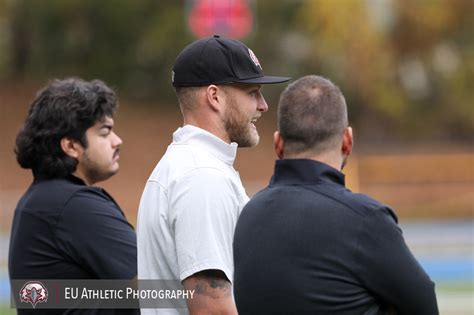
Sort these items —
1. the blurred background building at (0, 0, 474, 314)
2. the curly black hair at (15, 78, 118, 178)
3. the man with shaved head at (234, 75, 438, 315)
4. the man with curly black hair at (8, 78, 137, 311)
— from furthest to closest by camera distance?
the blurred background building at (0, 0, 474, 314) < the curly black hair at (15, 78, 118, 178) < the man with curly black hair at (8, 78, 137, 311) < the man with shaved head at (234, 75, 438, 315)

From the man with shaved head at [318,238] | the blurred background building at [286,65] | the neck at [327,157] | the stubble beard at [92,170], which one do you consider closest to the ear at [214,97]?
the man with shaved head at [318,238]

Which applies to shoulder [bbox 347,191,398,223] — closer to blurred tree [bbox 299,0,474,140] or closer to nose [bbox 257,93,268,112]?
nose [bbox 257,93,268,112]

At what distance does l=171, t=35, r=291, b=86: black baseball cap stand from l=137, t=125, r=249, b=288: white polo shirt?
20 centimetres

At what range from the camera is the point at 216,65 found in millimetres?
3809

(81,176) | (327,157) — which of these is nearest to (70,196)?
(81,176)

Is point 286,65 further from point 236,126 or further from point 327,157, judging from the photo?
point 327,157

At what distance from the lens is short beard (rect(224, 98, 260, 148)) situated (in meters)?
3.85

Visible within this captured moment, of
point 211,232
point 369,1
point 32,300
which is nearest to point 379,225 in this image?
point 211,232

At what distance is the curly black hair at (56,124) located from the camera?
446 centimetres

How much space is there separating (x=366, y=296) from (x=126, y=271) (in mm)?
1248

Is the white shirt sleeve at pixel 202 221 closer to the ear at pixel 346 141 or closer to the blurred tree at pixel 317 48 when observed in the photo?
the ear at pixel 346 141

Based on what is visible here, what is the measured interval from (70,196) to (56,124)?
0.41 m

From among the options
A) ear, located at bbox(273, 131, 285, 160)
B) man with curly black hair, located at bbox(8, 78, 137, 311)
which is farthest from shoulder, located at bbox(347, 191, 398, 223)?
man with curly black hair, located at bbox(8, 78, 137, 311)

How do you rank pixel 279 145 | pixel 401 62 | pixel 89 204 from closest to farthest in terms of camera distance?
pixel 279 145 → pixel 89 204 → pixel 401 62
